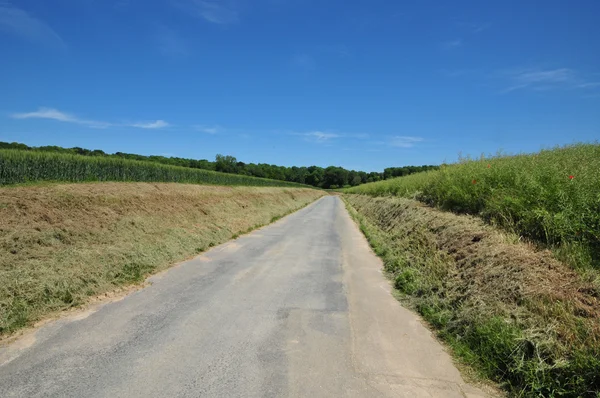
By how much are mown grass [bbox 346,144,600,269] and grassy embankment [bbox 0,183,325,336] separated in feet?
29.1

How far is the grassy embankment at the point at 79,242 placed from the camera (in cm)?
625

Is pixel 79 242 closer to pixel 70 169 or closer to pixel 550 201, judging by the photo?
pixel 70 169

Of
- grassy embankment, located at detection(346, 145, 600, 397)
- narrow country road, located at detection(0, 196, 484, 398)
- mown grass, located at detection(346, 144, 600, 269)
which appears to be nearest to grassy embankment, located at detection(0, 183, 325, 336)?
narrow country road, located at detection(0, 196, 484, 398)

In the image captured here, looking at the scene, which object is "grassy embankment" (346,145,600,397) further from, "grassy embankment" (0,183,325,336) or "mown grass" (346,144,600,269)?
"grassy embankment" (0,183,325,336)

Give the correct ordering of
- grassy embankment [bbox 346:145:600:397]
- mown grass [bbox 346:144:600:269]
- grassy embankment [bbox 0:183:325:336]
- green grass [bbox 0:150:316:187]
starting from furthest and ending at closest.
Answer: green grass [bbox 0:150:316:187], grassy embankment [bbox 0:183:325:336], mown grass [bbox 346:144:600:269], grassy embankment [bbox 346:145:600:397]

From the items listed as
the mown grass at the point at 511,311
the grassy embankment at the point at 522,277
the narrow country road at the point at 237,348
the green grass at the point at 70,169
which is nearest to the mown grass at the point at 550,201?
the grassy embankment at the point at 522,277

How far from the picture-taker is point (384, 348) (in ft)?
17.1

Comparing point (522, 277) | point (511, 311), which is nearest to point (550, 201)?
point (522, 277)

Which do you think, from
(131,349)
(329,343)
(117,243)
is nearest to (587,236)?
(329,343)

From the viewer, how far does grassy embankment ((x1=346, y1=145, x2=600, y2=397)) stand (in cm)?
395

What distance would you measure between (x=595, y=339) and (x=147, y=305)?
701 centimetres

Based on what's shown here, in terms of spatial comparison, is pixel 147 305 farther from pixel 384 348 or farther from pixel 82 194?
pixel 82 194

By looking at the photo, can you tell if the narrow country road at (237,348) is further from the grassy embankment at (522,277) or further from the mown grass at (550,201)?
the mown grass at (550,201)

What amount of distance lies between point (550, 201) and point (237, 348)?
6465 mm
